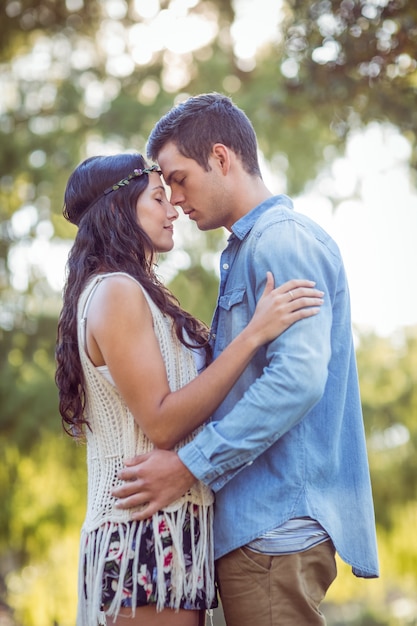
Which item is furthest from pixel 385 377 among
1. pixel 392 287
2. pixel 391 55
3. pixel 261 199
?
pixel 261 199

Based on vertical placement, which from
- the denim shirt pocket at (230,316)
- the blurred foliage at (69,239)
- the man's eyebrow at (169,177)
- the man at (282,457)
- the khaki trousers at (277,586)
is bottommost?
the khaki trousers at (277,586)

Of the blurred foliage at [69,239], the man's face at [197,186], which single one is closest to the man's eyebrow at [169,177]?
the man's face at [197,186]

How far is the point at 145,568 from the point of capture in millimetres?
2020

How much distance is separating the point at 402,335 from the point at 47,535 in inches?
149

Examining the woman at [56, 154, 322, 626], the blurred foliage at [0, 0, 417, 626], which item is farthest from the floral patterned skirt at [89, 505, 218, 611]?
the blurred foliage at [0, 0, 417, 626]

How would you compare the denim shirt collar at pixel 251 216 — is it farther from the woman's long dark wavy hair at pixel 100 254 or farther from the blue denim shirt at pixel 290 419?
the woman's long dark wavy hair at pixel 100 254

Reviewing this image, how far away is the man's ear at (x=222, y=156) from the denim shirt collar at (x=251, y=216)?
0.56 ft

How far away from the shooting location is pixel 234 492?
2.02m

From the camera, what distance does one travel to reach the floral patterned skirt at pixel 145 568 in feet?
6.58

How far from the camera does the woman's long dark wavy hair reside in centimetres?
223

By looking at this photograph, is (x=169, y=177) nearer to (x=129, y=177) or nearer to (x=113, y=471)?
(x=129, y=177)

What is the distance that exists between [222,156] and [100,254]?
0.45 m

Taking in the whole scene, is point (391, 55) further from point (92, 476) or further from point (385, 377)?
point (385, 377)

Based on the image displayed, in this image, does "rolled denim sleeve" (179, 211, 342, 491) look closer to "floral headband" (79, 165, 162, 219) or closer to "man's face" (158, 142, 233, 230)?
"man's face" (158, 142, 233, 230)
